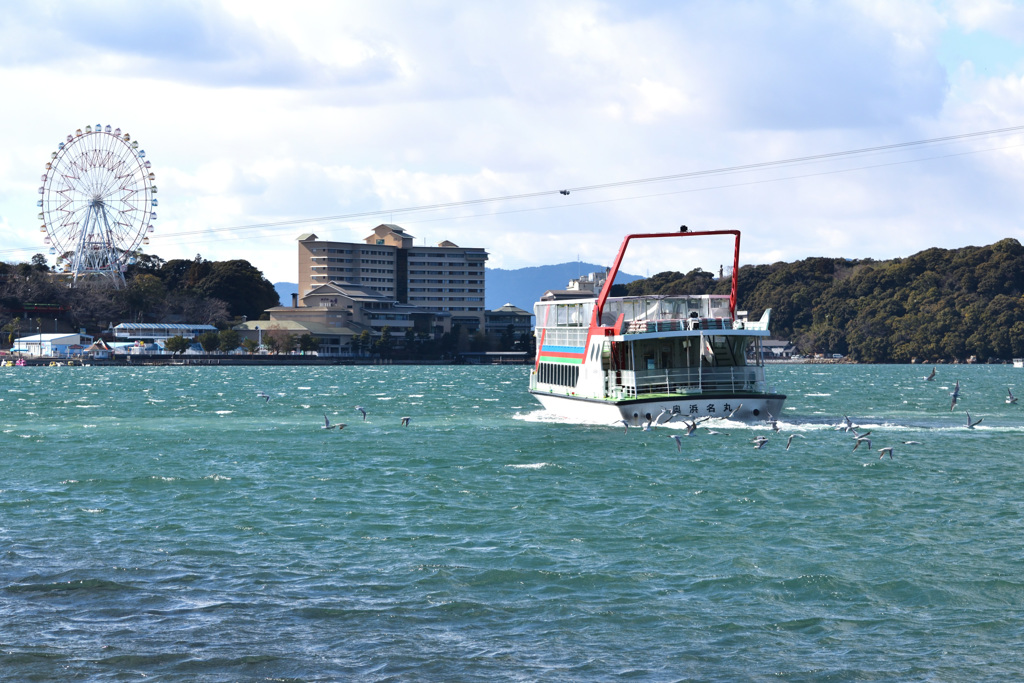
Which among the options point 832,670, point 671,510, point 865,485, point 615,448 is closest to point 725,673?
point 832,670

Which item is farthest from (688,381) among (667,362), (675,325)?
(675,325)

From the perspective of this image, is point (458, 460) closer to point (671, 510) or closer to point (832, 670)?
point (671, 510)

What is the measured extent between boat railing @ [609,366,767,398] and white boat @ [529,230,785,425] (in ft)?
0.15

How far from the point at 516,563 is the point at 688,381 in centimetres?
2866

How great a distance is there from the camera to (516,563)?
2212 centimetres

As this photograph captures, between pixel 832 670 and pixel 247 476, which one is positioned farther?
pixel 247 476

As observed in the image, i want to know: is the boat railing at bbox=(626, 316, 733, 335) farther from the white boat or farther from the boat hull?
the boat hull

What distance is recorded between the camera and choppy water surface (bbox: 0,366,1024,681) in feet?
53.5

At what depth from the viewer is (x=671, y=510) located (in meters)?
28.8

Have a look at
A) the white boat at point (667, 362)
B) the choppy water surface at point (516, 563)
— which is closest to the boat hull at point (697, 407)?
the white boat at point (667, 362)

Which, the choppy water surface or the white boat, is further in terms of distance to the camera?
the white boat

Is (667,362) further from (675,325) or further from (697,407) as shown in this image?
(697,407)

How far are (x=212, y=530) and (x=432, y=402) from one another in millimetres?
60226

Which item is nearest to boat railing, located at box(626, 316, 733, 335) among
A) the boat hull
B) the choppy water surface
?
the boat hull
